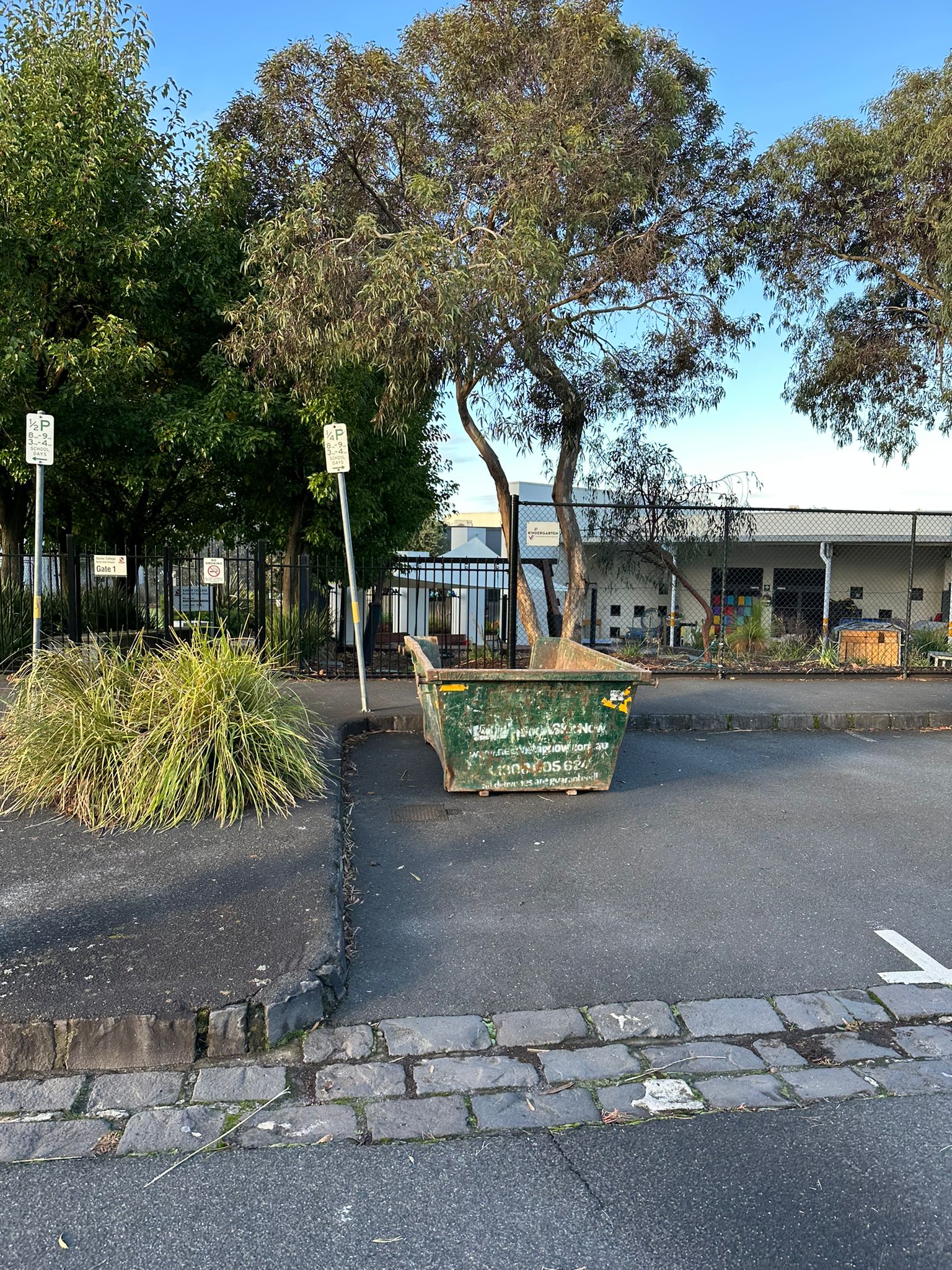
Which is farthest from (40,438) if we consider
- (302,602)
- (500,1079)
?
(302,602)

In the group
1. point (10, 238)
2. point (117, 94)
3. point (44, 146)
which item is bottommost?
point (10, 238)

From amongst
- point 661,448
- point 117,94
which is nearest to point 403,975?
point 117,94

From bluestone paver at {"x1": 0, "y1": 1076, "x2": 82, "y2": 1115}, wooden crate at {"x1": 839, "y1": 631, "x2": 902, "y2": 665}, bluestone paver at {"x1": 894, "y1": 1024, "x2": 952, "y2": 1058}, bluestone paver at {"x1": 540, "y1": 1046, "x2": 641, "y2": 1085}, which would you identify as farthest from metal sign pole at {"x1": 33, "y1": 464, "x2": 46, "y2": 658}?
wooden crate at {"x1": 839, "y1": 631, "x2": 902, "y2": 665}

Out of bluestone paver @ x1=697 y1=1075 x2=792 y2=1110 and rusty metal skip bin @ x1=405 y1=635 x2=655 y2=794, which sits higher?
rusty metal skip bin @ x1=405 y1=635 x2=655 y2=794

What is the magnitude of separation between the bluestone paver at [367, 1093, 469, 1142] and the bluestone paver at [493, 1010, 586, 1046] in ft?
1.30

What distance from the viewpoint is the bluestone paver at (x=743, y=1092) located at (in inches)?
123

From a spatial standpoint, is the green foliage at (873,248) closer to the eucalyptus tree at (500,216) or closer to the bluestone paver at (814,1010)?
the eucalyptus tree at (500,216)

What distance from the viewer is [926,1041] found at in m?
3.55

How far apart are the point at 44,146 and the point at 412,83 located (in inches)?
210

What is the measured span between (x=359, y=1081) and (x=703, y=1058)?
1.24m

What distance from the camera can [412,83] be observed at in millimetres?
13641

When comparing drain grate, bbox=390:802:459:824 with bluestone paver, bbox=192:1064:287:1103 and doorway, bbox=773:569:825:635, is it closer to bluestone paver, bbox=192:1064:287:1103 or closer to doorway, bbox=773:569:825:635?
bluestone paver, bbox=192:1064:287:1103

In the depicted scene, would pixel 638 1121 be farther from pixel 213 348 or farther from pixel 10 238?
pixel 213 348

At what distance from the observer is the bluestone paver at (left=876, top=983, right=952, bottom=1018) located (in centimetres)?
374
